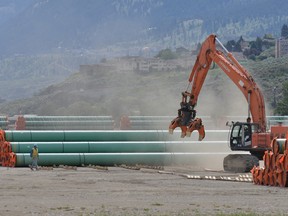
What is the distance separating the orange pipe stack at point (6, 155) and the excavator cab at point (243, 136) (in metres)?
9.93

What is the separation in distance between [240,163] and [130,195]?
46.9 ft

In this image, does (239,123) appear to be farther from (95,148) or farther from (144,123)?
(144,123)

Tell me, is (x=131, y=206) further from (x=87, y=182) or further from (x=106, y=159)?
(x=106, y=159)

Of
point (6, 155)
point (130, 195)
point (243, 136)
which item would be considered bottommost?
point (130, 195)

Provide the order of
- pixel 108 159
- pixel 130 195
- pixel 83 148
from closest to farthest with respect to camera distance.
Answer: pixel 130 195 < pixel 108 159 < pixel 83 148

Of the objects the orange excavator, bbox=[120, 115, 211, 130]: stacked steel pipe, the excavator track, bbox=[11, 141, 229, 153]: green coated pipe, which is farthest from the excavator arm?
bbox=[120, 115, 211, 130]: stacked steel pipe

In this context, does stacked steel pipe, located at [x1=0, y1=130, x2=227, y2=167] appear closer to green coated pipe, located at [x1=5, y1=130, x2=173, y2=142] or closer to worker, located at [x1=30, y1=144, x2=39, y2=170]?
green coated pipe, located at [x1=5, y1=130, x2=173, y2=142]

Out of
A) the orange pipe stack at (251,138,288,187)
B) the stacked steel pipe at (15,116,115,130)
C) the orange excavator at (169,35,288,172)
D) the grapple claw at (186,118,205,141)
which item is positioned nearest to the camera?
the orange pipe stack at (251,138,288,187)

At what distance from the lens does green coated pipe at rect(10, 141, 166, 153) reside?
168ft

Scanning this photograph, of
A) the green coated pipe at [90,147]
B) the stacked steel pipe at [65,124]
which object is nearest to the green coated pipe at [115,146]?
the green coated pipe at [90,147]

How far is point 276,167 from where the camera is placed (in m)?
36.9

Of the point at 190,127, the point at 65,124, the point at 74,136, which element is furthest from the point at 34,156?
the point at 65,124

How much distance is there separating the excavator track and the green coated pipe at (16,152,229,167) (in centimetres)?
454

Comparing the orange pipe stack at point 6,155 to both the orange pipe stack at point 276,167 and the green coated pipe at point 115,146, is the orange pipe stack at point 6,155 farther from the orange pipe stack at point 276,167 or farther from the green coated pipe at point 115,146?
the orange pipe stack at point 276,167
